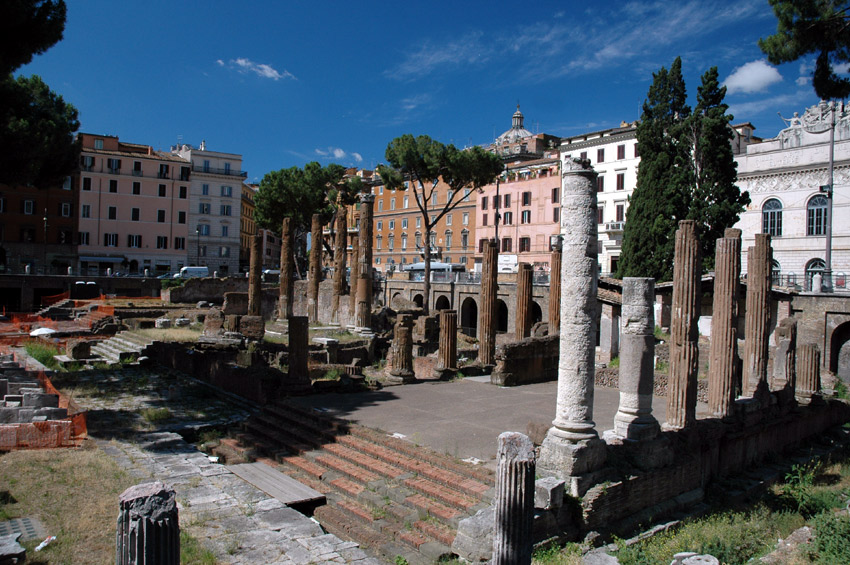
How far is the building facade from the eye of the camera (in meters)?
54.2

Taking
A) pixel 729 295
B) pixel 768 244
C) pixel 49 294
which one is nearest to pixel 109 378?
pixel 729 295

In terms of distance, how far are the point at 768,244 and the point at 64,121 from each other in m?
25.5

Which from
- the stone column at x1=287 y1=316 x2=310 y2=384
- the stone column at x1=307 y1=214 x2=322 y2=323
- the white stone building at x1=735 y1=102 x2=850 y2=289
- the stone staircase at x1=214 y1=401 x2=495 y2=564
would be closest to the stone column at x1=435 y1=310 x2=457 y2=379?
the stone column at x1=287 y1=316 x2=310 y2=384

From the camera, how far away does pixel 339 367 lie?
18.7 meters

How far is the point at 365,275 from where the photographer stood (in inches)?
1056

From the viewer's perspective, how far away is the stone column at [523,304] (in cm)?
1969

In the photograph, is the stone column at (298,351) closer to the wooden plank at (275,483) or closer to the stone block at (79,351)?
the wooden plank at (275,483)

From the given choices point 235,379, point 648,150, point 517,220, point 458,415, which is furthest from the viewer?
point 517,220

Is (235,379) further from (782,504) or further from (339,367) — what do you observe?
(782,504)

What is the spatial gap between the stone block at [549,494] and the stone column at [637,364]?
2.10m

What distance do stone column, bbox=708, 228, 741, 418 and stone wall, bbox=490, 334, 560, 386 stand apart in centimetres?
605

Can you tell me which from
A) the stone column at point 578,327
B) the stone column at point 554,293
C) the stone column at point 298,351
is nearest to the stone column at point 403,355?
the stone column at point 298,351

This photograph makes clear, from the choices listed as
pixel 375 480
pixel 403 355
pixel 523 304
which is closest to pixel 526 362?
pixel 523 304

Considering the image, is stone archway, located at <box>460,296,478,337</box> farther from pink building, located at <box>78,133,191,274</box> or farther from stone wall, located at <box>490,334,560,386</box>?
pink building, located at <box>78,133,191,274</box>
